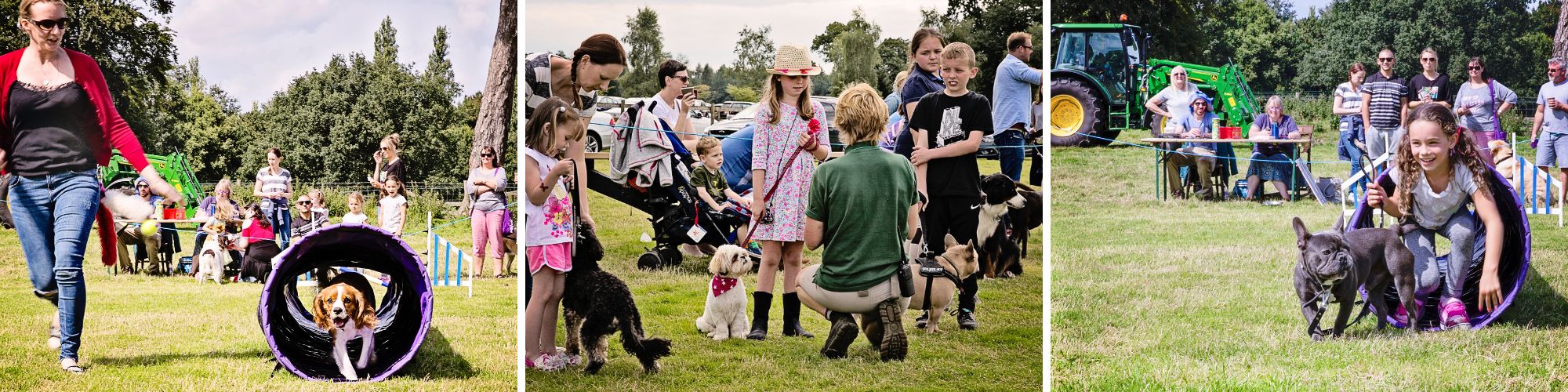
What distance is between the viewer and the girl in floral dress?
4070 millimetres

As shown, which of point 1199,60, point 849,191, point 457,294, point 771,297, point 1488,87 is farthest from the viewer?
point 1199,60

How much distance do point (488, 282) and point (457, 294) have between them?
0.77 ft

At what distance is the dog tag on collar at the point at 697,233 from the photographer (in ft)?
14.5

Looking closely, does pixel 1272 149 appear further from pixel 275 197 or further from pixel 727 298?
pixel 275 197

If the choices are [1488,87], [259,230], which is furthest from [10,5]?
[1488,87]

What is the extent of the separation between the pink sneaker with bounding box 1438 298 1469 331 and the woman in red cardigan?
5.11 m

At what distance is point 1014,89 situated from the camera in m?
4.29

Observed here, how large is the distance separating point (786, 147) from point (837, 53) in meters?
0.44

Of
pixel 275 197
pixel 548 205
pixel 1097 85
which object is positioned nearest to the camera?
pixel 548 205

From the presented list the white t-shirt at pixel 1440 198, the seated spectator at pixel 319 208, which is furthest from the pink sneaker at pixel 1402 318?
the seated spectator at pixel 319 208

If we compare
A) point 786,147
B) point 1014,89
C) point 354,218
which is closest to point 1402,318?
point 1014,89

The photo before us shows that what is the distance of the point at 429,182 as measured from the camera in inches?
200

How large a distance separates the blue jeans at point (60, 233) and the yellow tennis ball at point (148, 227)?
173mm

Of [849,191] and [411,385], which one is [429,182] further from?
[849,191]
